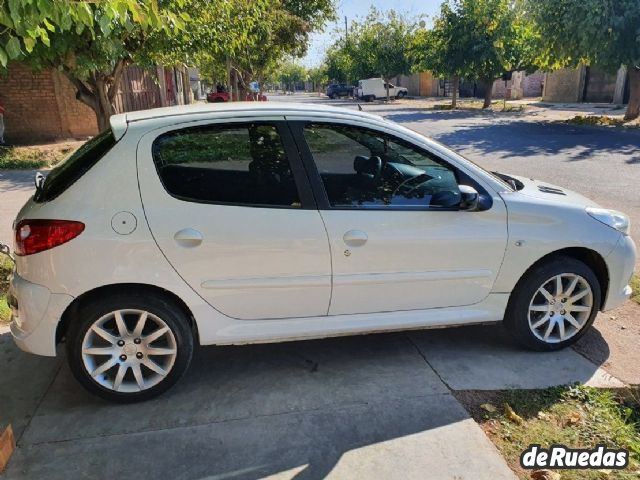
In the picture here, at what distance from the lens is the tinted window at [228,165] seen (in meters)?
3.02

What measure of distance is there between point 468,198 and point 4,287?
13.7ft

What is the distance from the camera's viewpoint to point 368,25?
44562 millimetres

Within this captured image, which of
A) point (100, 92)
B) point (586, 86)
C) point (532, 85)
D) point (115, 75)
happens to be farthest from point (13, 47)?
point (532, 85)

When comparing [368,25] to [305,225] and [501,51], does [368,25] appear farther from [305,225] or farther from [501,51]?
[305,225]

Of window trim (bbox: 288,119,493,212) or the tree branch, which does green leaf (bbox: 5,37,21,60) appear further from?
the tree branch

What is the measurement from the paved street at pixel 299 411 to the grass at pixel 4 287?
0.43 meters

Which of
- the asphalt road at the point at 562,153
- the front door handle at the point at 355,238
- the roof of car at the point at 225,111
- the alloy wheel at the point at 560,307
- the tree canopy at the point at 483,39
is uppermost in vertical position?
the tree canopy at the point at 483,39

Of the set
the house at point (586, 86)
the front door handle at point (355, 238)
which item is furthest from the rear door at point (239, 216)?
the house at point (586, 86)

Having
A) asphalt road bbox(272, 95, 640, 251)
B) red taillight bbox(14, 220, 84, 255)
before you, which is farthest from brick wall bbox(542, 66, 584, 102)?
red taillight bbox(14, 220, 84, 255)

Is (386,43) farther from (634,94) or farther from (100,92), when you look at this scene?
(100,92)

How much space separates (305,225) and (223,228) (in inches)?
19.0

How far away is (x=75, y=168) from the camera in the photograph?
9.91 ft

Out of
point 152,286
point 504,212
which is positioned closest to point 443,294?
point 504,212

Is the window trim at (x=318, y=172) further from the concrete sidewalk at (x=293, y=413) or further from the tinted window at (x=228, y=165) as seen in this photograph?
the concrete sidewalk at (x=293, y=413)
